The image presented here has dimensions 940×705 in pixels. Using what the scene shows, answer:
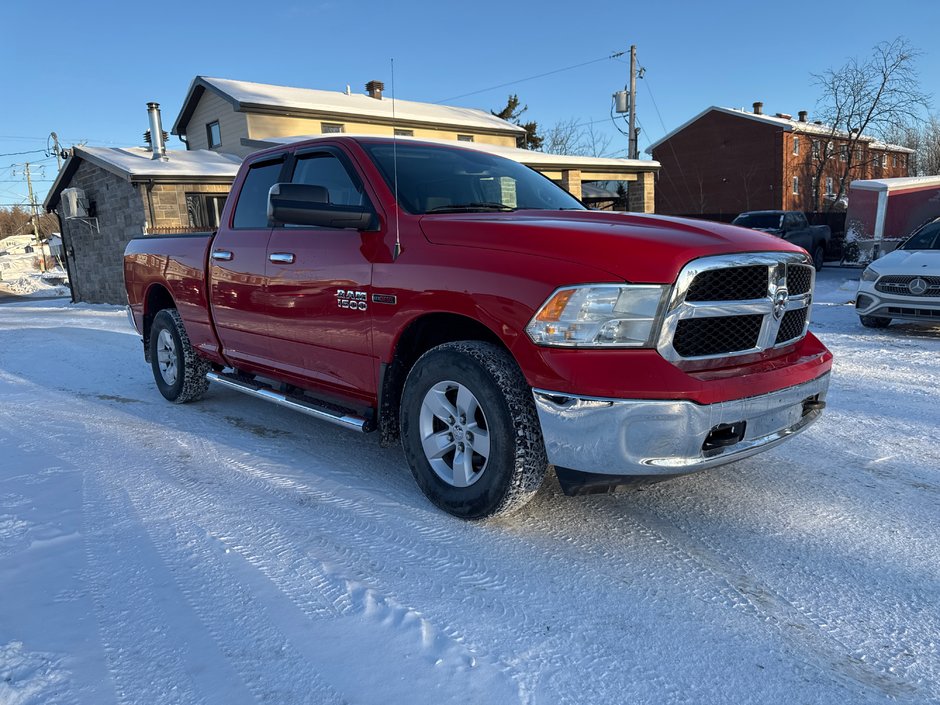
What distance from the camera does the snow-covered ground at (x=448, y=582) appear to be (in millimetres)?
1971

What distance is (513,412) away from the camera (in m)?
2.75

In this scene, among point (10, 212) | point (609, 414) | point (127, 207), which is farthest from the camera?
point (10, 212)

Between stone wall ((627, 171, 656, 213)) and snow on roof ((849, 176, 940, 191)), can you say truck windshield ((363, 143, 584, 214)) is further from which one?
stone wall ((627, 171, 656, 213))

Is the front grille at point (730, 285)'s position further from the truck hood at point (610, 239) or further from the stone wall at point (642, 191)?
the stone wall at point (642, 191)

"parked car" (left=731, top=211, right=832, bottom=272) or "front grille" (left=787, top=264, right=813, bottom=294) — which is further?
"parked car" (left=731, top=211, right=832, bottom=272)

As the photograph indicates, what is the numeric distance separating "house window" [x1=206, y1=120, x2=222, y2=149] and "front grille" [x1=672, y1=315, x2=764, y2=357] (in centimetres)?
2484

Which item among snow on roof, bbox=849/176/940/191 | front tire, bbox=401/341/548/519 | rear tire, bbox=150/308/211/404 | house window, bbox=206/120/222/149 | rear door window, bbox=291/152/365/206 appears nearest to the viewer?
front tire, bbox=401/341/548/519

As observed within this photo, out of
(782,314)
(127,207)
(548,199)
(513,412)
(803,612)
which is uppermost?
(127,207)

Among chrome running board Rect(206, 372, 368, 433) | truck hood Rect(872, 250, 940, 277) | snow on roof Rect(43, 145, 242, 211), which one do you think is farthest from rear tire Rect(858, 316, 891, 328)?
snow on roof Rect(43, 145, 242, 211)

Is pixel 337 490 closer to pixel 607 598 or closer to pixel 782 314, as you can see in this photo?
pixel 607 598

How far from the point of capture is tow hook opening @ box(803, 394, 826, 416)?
312cm

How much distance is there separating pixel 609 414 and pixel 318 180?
2.55 m

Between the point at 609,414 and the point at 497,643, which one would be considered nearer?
the point at 497,643

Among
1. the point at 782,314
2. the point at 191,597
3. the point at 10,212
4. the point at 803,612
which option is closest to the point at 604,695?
the point at 803,612
